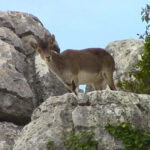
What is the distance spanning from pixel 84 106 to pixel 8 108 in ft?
20.4

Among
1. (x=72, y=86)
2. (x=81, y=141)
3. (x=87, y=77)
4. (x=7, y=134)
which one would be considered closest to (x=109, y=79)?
(x=87, y=77)

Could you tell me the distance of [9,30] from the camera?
21641 millimetres

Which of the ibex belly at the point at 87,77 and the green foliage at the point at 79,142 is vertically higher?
the green foliage at the point at 79,142

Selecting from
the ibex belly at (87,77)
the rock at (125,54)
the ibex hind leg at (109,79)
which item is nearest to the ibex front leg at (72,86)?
the ibex belly at (87,77)

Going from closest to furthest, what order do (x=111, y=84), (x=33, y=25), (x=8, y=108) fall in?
(x=8, y=108) → (x=111, y=84) → (x=33, y=25)

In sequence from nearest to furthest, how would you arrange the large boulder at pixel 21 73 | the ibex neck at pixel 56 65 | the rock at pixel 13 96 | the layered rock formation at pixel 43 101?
the layered rock formation at pixel 43 101 < the ibex neck at pixel 56 65 < the rock at pixel 13 96 < the large boulder at pixel 21 73

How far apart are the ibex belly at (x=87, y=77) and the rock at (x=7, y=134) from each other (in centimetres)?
304

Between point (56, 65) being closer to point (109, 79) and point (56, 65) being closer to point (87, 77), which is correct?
point (87, 77)

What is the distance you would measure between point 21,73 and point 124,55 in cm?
532

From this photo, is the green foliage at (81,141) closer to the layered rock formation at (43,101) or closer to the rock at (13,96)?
the layered rock formation at (43,101)

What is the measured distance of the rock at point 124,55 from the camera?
786 inches

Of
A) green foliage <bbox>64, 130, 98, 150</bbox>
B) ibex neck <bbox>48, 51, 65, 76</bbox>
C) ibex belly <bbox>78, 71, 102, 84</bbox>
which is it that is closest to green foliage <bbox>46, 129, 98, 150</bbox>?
green foliage <bbox>64, 130, 98, 150</bbox>

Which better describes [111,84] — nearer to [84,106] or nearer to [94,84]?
[94,84]

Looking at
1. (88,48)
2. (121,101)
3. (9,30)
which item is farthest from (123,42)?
(121,101)
